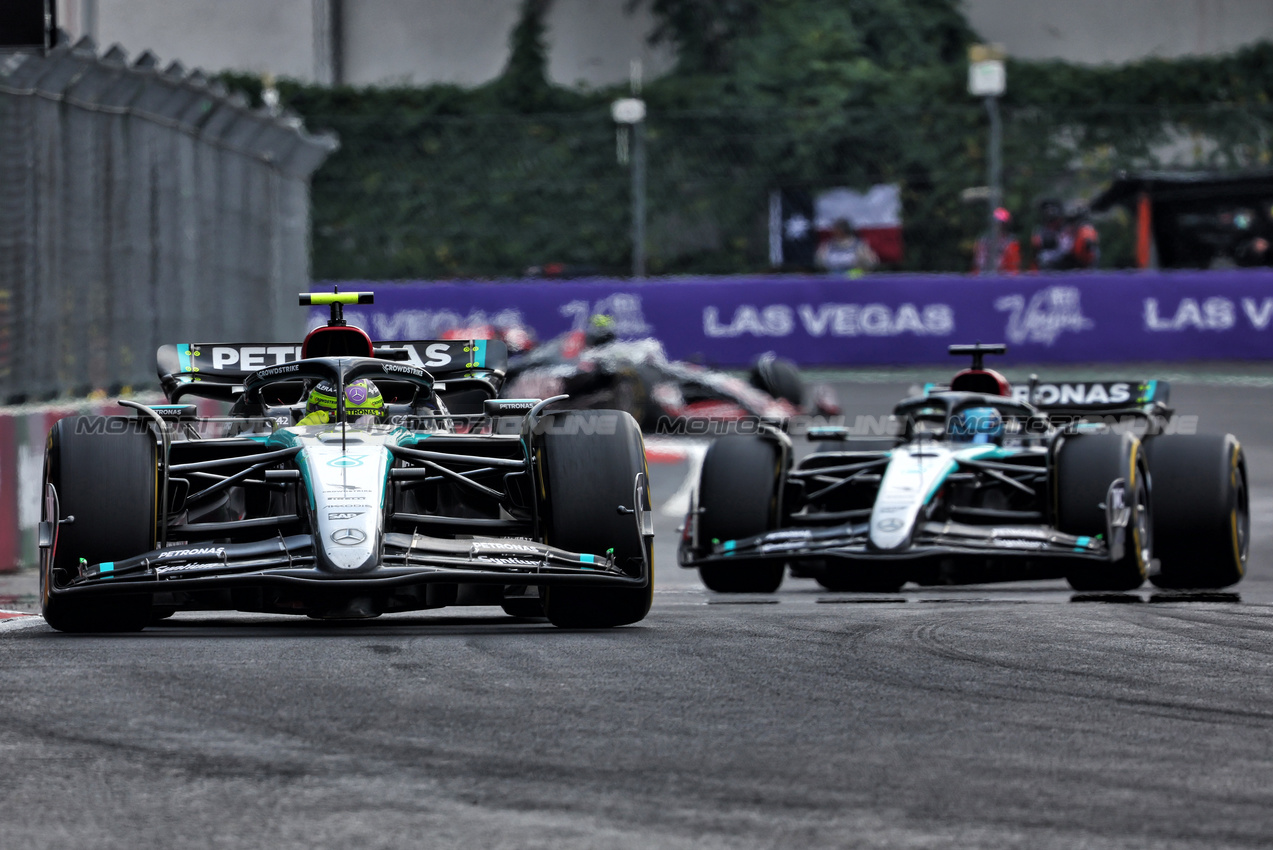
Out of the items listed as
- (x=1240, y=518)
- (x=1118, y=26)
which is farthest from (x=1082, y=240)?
(x=1240, y=518)

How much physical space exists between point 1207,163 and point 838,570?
62.5 feet

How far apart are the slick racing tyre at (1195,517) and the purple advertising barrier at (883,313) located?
12.9 meters

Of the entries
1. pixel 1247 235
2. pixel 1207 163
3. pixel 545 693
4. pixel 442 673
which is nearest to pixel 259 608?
pixel 442 673

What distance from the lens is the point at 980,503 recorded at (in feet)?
37.5

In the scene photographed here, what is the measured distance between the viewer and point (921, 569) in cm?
1018

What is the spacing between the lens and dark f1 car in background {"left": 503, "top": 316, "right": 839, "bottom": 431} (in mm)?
19297

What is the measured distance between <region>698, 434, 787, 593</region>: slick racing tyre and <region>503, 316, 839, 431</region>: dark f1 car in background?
25.3 feet

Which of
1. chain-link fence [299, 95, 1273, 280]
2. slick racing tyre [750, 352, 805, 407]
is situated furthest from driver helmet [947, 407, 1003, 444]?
chain-link fence [299, 95, 1273, 280]

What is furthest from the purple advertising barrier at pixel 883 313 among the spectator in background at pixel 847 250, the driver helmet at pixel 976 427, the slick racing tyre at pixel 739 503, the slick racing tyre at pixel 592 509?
the slick racing tyre at pixel 592 509

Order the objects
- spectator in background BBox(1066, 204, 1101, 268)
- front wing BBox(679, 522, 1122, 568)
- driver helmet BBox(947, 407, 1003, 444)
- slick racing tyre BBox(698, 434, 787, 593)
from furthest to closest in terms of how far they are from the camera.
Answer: spectator in background BBox(1066, 204, 1101, 268) < driver helmet BBox(947, 407, 1003, 444) < slick racing tyre BBox(698, 434, 787, 593) < front wing BBox(679, 522, 1122, 568)

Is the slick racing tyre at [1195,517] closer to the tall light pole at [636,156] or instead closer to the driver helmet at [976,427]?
the driver helmet at [976,427]

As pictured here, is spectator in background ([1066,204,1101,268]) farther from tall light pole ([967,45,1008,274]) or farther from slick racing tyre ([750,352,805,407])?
slick racing tyre ([750,352,805,407])

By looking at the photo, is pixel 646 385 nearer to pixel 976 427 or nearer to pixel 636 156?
pixel 636 156

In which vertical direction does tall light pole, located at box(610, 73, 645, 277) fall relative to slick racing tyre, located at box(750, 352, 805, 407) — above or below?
above
